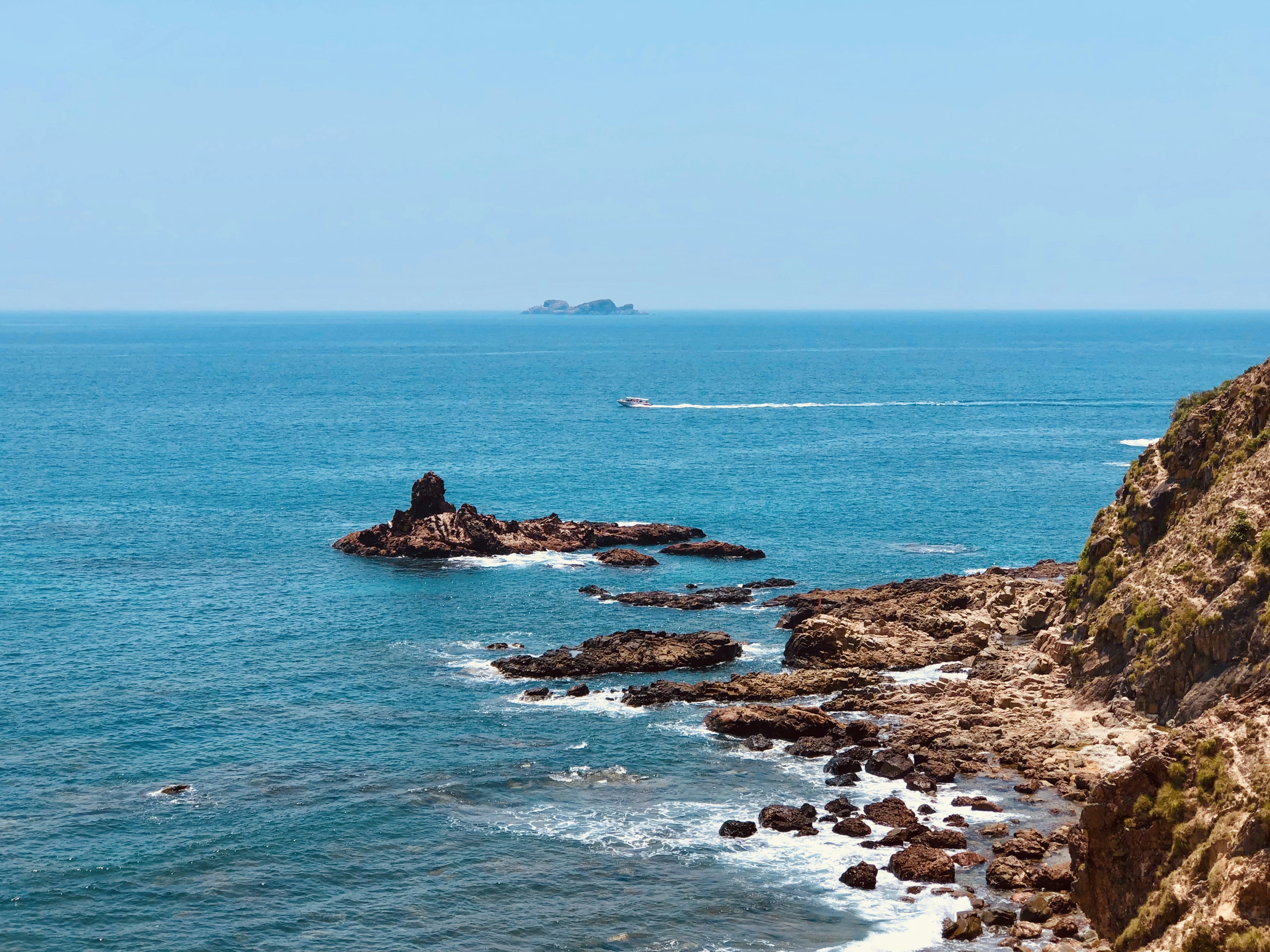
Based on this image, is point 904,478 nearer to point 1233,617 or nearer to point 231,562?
point 231,562

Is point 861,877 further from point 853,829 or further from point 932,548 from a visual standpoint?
point 932,548

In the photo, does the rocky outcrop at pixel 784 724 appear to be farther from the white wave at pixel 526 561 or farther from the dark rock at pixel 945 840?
the white wave at pixel 526 561

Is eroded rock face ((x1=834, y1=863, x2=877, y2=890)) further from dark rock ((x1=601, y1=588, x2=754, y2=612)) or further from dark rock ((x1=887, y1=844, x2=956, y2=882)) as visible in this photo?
dark rock ((x1=601, y1=588, x2=754, y2=612))

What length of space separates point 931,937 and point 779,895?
23.8 ft

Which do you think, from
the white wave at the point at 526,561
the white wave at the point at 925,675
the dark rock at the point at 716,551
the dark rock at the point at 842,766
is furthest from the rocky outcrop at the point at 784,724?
the dark rock at the point at 716,551

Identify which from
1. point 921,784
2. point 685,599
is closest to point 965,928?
point 921,784

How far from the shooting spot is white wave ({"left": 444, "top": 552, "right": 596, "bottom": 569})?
125 meters

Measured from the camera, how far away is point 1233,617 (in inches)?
2795

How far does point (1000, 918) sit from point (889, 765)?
1773 centimetres

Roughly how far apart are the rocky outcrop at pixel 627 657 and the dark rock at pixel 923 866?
31771 millimetres

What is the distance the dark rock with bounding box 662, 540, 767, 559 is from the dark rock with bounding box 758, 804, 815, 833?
60.5 meters

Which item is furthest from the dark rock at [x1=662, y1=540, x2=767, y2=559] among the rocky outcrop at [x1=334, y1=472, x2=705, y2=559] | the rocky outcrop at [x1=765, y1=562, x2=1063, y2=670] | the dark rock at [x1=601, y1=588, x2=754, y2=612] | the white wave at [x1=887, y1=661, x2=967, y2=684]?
the white wave at [x1=887, y1=661, x2=967, y2=684]

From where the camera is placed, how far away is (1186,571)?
77.8m

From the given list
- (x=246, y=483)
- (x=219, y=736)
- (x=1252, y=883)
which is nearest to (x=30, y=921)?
(x=219, y=736)
